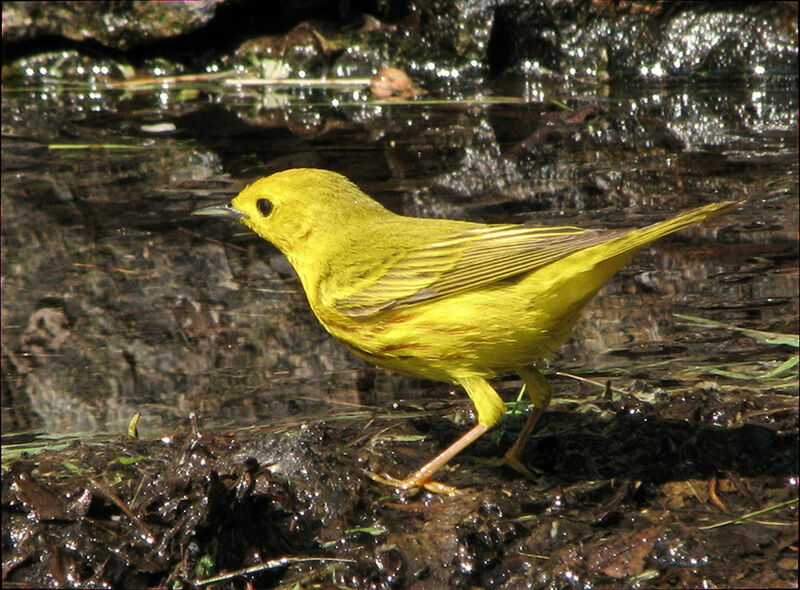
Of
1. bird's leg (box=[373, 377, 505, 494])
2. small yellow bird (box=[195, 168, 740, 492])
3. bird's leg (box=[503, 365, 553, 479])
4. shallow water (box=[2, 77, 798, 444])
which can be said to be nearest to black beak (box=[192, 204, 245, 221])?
small yellow bird (box=[195, 168, 740, 492])

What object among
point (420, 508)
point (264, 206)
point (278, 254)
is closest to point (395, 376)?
point (264, 206)

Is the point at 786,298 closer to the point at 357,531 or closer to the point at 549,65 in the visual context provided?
the point at 357,531

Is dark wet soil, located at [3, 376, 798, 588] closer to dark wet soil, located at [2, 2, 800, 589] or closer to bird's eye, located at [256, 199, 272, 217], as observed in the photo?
dark wet soil, located at [2, 2, 800, 589]

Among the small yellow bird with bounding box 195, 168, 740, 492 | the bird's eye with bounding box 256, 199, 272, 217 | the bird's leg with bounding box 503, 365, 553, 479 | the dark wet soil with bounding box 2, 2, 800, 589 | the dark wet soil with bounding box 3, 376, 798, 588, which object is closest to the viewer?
the dark wet soil with bounding box 3, 376, 798, 588

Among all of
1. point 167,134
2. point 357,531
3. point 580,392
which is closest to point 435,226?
point 580,392

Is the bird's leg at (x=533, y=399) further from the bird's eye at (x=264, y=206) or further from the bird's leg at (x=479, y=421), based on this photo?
the bird's eye at (x=264, y=206)

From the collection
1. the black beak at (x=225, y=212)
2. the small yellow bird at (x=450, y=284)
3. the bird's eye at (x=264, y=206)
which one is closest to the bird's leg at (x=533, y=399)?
the small yellow bird at (x=450, y=284)

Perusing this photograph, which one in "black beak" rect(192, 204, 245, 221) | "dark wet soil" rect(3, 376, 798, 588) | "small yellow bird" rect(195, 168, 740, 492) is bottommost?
"dark wet soil" rect(3, 376, 798, 588)
